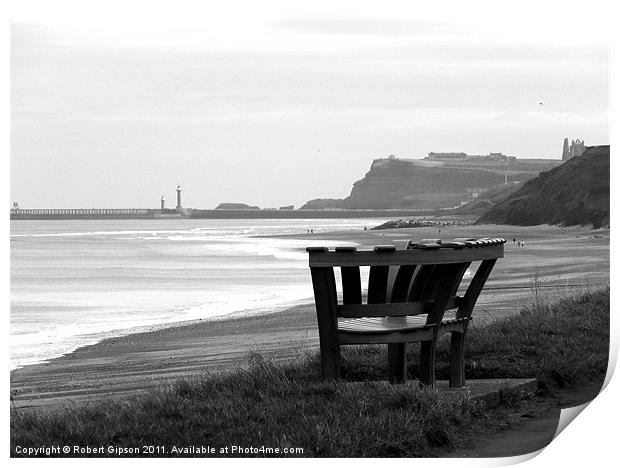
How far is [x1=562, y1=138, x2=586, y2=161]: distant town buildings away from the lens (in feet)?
24.1

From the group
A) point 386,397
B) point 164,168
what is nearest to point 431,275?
point 386,397

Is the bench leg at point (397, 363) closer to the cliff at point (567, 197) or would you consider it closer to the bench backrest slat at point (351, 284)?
the bench backrest slat at point (351, 284)

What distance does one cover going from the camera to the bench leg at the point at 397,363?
564cm

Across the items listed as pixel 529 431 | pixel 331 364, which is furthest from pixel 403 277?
pixel 529 431

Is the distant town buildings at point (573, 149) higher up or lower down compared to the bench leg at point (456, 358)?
higher up

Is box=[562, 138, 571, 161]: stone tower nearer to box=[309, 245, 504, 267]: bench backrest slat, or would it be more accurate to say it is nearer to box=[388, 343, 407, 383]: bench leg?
box=[388, 343, 407, 383]: bench leg

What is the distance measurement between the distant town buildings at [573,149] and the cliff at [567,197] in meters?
0.04

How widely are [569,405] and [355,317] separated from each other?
143cm

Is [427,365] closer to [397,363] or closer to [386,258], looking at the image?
[397,363]

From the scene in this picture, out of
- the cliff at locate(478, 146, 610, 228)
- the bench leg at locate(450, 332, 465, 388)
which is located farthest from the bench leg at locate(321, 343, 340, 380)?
the cliff at locate(478, 146, 610, 228)

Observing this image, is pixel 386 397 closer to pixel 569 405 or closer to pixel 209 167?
pixel 569 405

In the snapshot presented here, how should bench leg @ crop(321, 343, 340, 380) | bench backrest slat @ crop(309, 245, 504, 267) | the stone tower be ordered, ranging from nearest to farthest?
bench backrest slat @ crop(309, 245, 504, 267)
bench leg @ crop(321, 343, 340, 380)
the stone tower

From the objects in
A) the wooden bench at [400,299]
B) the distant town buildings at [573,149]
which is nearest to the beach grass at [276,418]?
the wooden bench at [400,299]

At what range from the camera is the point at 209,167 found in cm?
808
